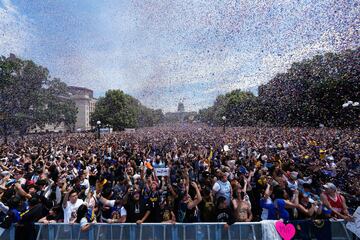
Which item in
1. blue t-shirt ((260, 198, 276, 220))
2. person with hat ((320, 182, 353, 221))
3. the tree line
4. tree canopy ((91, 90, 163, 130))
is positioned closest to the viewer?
person with hat ((320, 182, 353, 221))

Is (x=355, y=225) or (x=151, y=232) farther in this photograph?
(x=151, y=232)

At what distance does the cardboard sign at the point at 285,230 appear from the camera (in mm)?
4199

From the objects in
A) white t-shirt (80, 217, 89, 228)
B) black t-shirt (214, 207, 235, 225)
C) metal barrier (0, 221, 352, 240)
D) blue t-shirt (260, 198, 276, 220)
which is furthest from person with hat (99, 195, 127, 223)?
blue t-shirt (260, 198, 276, 220)

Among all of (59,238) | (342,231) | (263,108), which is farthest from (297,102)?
(59,238)

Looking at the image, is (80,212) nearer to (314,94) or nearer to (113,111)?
(314,94)

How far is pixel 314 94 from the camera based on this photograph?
120 feet

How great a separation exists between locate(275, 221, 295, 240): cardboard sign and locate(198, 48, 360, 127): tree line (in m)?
24.1

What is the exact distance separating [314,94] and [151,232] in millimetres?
39606

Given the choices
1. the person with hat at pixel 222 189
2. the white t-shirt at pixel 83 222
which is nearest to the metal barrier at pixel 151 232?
the white t-shirt at pixel 83 222

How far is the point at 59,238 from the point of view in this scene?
426 centimetres

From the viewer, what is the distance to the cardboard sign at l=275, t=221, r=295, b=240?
4.20m

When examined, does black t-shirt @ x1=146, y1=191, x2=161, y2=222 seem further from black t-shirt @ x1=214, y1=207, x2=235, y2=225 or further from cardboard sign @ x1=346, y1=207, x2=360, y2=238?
cardboard sign @ x1=346, y1=207, x2=360, y2=238

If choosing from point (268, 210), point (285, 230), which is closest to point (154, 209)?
point (268, 210)

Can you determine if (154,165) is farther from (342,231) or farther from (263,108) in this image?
(263,108)
